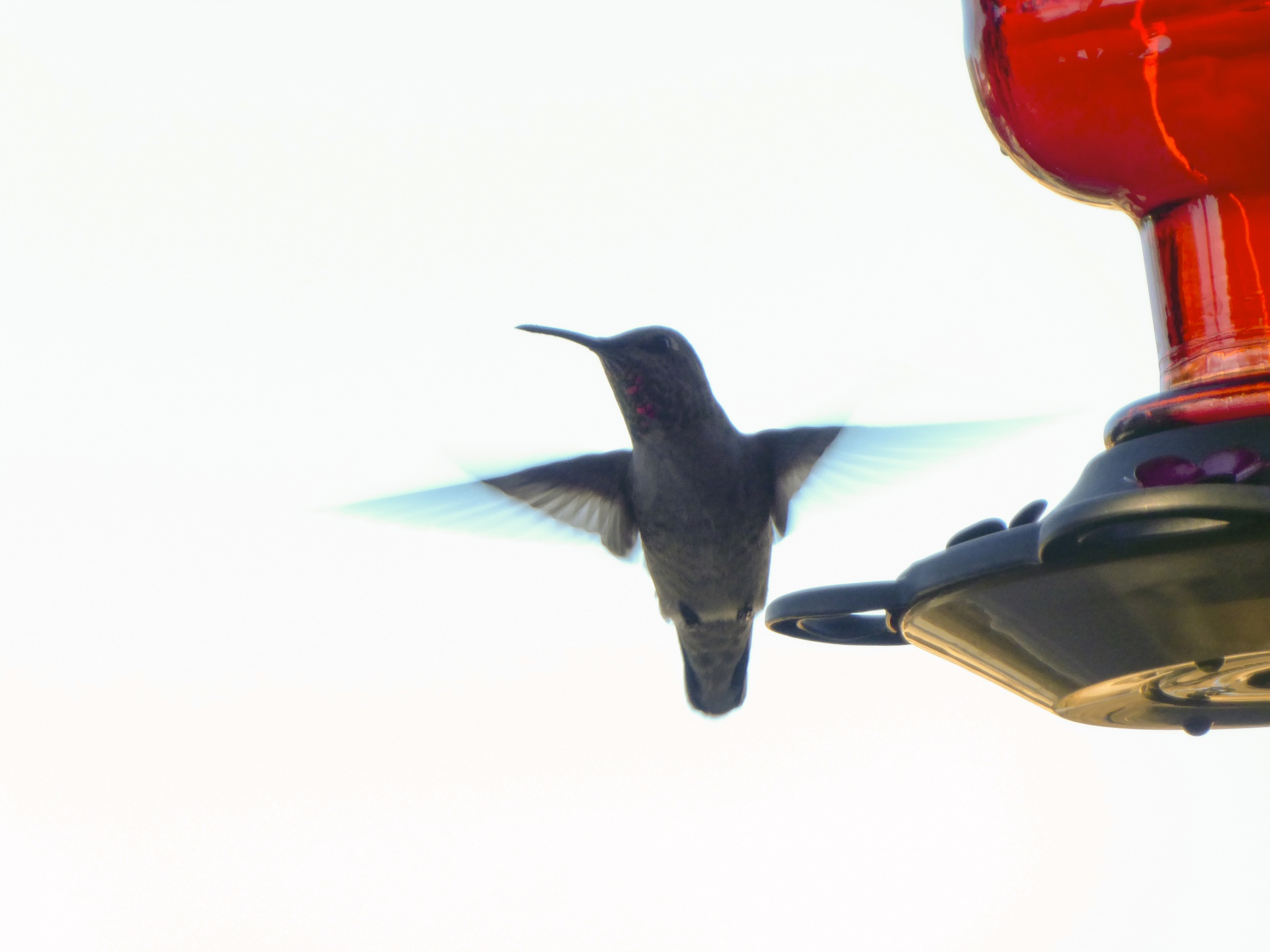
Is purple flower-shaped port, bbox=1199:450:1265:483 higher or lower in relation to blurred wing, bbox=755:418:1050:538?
higher

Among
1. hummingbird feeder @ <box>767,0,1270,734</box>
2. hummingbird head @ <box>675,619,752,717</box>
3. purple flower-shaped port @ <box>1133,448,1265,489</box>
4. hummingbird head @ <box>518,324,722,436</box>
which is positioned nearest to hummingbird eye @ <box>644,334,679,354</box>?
hummingbird head @ <box>518,324,722,436</box>

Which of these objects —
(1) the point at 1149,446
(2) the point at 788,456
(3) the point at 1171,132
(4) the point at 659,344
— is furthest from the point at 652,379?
(1) the point at 1149,446

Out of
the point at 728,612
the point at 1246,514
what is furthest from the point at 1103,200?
the point at 728,612

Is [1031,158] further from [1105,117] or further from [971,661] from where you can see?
[971,661]

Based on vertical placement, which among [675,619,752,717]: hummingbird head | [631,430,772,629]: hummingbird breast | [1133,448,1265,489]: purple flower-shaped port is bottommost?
[675,619,752,717]: hummingbird head

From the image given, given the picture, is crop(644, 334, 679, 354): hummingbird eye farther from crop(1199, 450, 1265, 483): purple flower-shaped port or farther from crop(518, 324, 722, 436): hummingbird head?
crop(1199, 450, 1265, 483): purple flower-shaped port

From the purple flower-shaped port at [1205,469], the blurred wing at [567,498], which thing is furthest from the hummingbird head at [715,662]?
the purple flower-shaped port at [1205,469]
